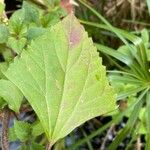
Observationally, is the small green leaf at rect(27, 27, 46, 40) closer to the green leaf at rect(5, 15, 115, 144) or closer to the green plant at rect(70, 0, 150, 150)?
the green leaf at rect(5, 15, 115, 144)

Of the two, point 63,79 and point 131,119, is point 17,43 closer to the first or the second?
point 63,79

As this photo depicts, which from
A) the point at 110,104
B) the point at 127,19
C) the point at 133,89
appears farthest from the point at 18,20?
the point at 127,19

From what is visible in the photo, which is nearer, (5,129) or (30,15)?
(5,129)

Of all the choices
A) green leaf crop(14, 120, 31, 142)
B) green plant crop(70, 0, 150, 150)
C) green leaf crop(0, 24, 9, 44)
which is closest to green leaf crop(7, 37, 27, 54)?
green leaf crop(0, 24, 9, 44)


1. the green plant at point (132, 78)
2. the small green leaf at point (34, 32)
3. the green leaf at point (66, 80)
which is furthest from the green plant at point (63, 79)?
the green plant at point (132, 78)

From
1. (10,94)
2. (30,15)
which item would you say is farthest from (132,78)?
(10,94)

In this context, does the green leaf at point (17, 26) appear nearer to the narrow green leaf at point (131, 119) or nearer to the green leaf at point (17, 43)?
the green leaf at point (17, 43)

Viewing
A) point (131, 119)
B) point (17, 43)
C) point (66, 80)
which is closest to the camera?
point (66, 80)
